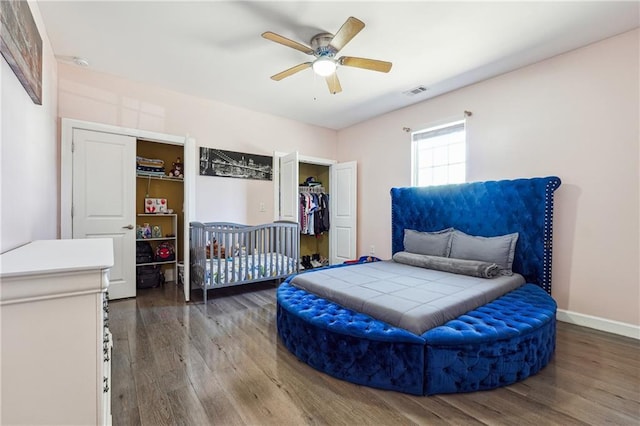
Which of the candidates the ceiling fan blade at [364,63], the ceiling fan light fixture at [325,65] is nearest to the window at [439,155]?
the ceiling fan blade at [364,63]

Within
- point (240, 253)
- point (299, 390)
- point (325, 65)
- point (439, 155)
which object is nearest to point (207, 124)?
point (240, 253)

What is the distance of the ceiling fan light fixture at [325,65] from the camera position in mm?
2521

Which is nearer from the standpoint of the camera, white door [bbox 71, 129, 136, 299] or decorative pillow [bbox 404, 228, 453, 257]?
white door [bbox 71, 129, 136, 299]

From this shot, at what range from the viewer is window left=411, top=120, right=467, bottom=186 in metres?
3.71

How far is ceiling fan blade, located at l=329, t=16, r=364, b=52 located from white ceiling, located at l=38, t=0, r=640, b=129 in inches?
8.2

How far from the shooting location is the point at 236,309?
3043 millimetres

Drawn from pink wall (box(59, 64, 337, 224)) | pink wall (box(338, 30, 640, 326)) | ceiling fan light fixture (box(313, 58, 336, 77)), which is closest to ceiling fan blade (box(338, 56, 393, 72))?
ceiling fan light fixture (box(313, 58, 336, 77))

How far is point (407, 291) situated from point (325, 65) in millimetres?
2078

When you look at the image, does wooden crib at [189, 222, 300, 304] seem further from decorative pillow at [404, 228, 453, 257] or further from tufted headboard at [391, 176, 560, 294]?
tufted headboard at [391, 176, 560, 294]

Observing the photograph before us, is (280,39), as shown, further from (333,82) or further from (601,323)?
(601,323)

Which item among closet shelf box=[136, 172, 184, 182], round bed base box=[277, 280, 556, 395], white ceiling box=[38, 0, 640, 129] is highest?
white ceiling box=[38, 0, 640, 129]

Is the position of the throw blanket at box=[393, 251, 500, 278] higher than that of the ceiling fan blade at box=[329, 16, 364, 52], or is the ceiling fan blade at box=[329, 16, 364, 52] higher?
the ceiling fan blade at box=[329, 16, 364, 52]

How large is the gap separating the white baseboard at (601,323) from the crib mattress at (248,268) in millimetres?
3063

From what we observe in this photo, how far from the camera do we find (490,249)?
2.96 m
